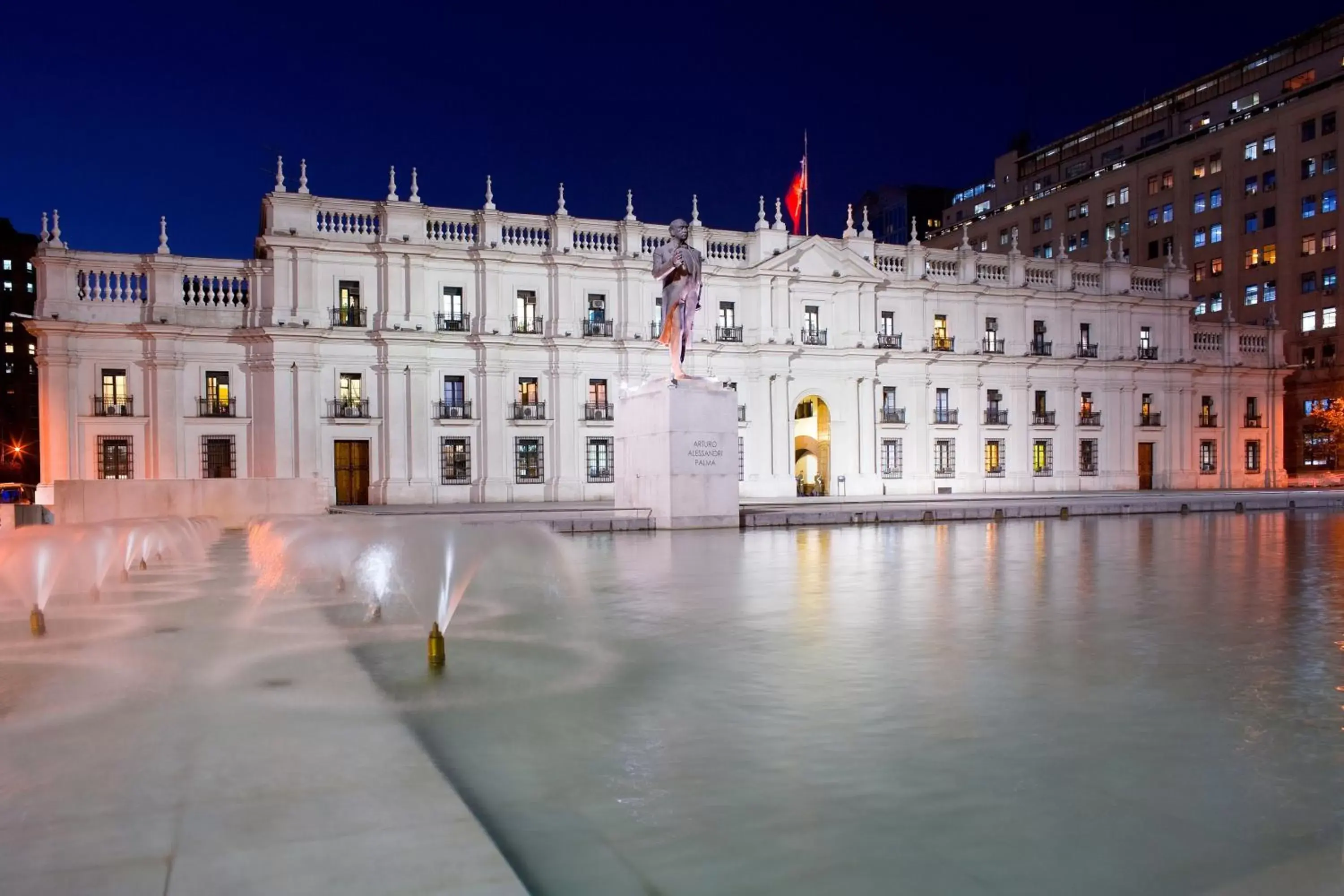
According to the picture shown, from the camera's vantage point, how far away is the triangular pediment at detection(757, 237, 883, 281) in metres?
46.0

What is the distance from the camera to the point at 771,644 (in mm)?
8141

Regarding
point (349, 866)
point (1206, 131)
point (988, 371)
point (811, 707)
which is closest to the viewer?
point (349, 866)

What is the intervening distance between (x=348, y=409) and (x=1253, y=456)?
52.3 metres

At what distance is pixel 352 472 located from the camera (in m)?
41.0

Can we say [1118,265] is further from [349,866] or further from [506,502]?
[349,866]

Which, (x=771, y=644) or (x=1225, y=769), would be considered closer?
(x=1225, y=769)

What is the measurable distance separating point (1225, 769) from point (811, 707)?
2287 mm

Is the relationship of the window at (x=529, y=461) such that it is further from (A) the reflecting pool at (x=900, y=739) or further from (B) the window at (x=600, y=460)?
(A) the reflecting pool at (x=900, y=739)

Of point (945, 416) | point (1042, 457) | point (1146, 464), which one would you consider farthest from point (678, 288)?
point (1146, 464)

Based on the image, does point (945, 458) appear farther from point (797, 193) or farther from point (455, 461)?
point (455, 461)

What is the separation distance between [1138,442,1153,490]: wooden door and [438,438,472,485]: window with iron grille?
3829cm

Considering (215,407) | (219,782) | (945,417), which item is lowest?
(219,782)

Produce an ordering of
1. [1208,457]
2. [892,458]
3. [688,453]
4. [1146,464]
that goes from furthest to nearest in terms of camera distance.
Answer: [1208,457]
[1146,464]
[892,458]
[688,453]

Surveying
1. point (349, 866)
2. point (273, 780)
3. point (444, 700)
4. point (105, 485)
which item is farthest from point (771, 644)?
point (105, 485)
